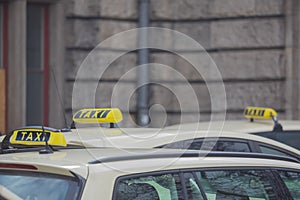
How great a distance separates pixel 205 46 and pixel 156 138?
5.90 metres

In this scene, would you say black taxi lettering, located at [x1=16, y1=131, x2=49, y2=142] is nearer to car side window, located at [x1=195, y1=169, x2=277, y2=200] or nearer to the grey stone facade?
car side window, located at [x1=195, y1=169, x2=277, y2=200]

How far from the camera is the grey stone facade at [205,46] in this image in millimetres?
11141

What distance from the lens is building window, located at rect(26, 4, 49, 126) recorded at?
11.2 metres

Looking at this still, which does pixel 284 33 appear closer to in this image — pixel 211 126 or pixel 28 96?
pixel 28 96

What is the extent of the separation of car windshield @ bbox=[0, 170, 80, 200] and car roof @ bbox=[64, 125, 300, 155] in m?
1.64

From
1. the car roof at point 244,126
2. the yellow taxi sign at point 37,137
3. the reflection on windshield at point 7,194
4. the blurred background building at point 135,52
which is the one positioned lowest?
the reflection on windshield at point 7,194

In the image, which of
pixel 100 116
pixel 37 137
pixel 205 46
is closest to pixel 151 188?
pixel 37 137

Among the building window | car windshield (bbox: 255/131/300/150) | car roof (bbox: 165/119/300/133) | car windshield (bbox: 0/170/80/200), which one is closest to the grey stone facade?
the building window

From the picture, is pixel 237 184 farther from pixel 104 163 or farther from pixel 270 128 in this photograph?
pixel 270 128

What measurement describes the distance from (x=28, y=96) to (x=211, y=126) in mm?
Answer: 4800

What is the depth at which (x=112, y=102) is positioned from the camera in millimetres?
11180

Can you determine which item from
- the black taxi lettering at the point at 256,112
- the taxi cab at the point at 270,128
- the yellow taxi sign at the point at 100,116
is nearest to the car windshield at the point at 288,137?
the taxi cab at the point at 270,128

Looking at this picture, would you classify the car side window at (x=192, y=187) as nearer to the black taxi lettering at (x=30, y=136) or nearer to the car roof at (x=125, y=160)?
the car roof at (x=125, y=160)

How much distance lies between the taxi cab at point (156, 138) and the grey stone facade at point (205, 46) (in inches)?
195
